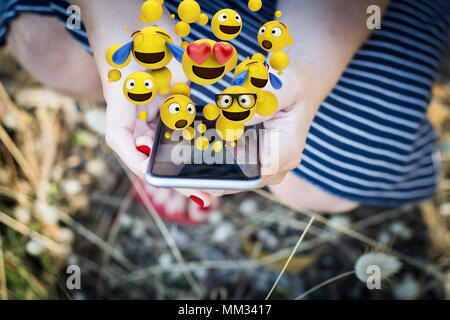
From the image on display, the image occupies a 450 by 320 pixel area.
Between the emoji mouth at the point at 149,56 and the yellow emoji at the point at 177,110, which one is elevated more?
the emoji mouth at the point at 149,56

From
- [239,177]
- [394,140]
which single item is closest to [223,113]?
[239,177]

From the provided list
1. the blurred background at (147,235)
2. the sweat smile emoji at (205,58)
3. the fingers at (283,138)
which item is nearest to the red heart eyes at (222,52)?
the sweat smile emoji at (205,58)

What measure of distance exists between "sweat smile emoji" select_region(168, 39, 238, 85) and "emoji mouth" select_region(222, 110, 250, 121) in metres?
0.03

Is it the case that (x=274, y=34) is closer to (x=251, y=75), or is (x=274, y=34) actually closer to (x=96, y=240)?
(x=251, y=75)

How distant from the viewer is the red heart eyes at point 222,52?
25cm

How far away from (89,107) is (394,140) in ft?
2.11

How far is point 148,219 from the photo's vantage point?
72cm

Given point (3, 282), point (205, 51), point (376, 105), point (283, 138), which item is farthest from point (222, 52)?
point (3, 282)

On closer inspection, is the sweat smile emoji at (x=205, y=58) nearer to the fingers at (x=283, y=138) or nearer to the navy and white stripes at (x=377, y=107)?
the fingers at (x=283, y=138)

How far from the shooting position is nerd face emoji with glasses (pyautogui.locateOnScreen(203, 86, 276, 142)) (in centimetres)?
26

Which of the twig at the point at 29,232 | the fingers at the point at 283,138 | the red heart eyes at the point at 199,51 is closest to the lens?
the red heart eyes at the point at 199,51

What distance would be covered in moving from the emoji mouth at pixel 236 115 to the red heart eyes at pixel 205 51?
4cm

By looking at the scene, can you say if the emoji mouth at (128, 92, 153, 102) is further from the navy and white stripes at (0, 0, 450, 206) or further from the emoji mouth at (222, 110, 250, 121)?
the navy and white stripes at (0, 0, 450, 206)
